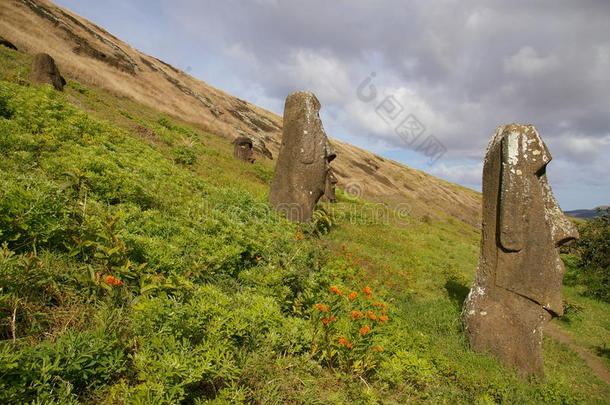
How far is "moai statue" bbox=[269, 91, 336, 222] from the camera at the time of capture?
1211 centimetres

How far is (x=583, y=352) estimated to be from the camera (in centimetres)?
855

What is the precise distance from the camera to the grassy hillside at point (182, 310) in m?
2.93

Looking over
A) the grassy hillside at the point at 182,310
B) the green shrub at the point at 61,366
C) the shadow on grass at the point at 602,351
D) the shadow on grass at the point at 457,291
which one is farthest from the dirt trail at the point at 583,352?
the green shrub at the point at 61,366

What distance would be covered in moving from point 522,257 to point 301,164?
7.55 meters

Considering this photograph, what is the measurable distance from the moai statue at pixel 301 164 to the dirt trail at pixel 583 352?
27.4 ft

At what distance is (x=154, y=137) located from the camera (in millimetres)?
17000

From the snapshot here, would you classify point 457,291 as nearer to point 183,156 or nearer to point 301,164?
point 301,164

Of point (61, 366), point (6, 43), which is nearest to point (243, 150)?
point (6, 43)

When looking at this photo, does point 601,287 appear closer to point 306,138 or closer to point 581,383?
point 581,383

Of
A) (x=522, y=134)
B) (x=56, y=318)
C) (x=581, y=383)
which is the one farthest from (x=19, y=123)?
(x=581, y=383)

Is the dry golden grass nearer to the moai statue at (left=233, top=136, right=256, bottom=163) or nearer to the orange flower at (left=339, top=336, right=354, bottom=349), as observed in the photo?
the moai statue at (left=233, top=136, right=256, bottom=163)

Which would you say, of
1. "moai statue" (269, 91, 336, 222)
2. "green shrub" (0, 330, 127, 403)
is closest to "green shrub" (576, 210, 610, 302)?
"moai statue" (269, 91, 336, 222)

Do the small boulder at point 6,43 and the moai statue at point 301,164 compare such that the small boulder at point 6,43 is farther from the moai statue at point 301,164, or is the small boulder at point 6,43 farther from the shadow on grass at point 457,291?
the shadow on grass at point 457,291

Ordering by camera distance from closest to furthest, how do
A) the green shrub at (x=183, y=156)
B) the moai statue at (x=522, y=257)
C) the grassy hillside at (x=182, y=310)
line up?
the grassy hillside at (x=182, y=310), the moai statue at (x=522, y=257), the green shrub at (x=183, y=156)
